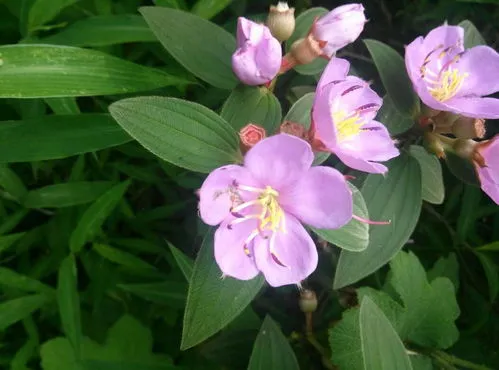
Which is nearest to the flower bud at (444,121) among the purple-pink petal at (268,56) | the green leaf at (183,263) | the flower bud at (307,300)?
the purple-pink petal at (268,56)

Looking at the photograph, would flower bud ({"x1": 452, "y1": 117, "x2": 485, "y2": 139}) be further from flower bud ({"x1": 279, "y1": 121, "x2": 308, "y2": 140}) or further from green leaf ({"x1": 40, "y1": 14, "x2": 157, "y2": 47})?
green leaf ({"x1": 40, "y1": 14, "x2": 157, "y2": 47})

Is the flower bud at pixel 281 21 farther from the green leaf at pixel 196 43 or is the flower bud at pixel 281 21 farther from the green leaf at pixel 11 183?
the green leaf at pixel 11 183

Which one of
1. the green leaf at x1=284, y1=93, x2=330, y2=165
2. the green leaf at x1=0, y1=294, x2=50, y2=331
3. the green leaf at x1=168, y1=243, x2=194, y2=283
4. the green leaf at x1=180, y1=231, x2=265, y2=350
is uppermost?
the green leaf at x1=284, y1=93, x2=330, y2=165

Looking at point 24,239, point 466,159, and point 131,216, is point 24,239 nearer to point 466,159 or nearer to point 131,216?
point 131,216

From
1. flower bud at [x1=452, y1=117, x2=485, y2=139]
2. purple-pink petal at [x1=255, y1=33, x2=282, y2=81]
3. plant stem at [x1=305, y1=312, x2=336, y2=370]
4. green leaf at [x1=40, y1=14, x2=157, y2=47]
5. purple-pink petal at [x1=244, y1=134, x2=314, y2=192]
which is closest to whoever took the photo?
purple-pink petal at [x1=244, y1=134, x2=314, y2=192]

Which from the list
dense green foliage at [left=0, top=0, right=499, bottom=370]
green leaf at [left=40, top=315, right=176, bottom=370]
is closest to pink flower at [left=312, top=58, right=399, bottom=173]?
dense green foliage at [left=0, top=0, right=499, bottom=370]

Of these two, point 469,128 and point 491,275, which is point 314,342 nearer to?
point 491,275

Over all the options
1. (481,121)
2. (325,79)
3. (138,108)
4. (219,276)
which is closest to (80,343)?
(219,276)
